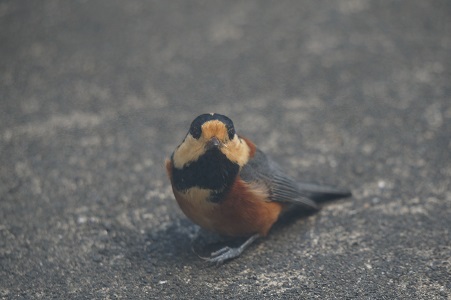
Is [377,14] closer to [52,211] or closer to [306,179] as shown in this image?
[306,179]

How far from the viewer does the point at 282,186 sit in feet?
13.6

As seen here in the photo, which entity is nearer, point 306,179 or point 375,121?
point 306,179

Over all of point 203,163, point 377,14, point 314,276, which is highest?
point 377,14

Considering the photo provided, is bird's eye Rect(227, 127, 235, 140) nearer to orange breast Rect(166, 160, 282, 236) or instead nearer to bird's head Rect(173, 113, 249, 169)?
bird's head Rect(173, 113, 249, 169)

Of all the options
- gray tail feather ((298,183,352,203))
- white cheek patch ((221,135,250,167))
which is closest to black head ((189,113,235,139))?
white cheek patch ((221,135,250,167))

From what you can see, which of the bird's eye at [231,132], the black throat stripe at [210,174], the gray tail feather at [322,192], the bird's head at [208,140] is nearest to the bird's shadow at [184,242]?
the gray tail feather at [322,192]

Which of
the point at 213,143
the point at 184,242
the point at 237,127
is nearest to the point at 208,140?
the point at 213,143

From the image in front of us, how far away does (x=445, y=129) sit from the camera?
5270mm

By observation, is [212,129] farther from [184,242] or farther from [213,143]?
[184,242]

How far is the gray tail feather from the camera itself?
445 centimetres

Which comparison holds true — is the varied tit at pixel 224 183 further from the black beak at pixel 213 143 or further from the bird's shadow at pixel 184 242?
the bird's shadow at pixel 184 242

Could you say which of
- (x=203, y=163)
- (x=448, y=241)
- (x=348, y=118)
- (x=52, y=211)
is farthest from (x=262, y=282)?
(x=348, y=118)

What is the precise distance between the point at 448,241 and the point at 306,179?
1224 millimetres

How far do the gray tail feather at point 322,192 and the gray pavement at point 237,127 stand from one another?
0.08 m
